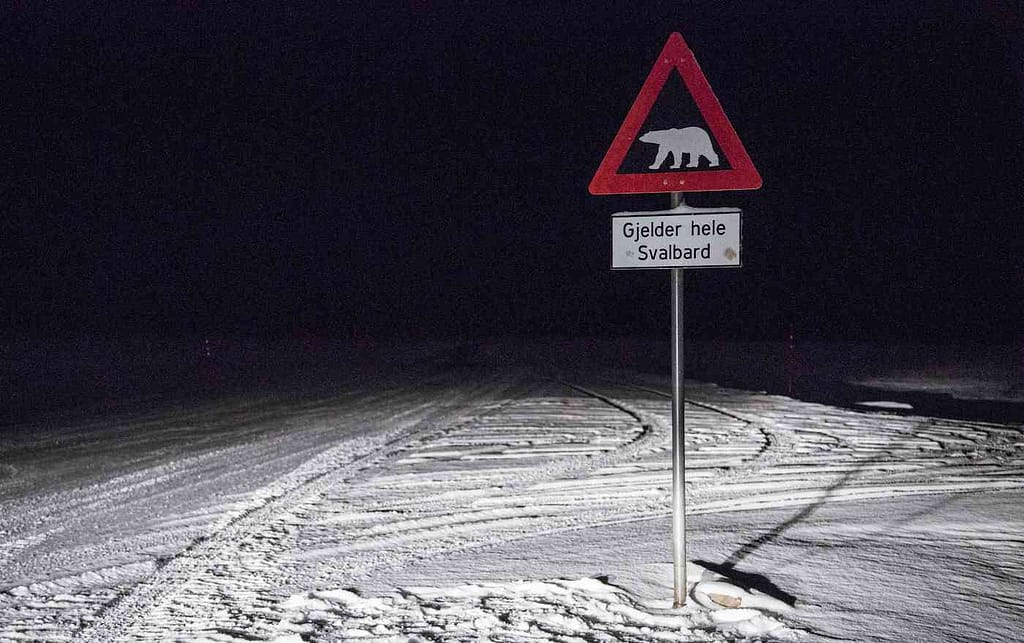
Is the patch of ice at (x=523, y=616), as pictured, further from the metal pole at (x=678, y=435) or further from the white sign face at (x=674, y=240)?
the white sign face at (x=674, y=240)

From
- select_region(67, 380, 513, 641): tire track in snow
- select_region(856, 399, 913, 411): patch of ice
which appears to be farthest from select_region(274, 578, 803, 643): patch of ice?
select_region(856, 399, 913, 411): patch of ice

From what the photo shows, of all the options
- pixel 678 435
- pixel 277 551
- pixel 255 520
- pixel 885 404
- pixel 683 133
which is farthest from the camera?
pixel 885 404

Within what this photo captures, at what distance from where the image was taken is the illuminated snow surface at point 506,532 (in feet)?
14.9

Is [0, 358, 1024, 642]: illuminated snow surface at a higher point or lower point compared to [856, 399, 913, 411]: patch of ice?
higher

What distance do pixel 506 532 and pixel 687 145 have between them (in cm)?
313

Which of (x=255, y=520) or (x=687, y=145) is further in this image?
(x=255, y=520)

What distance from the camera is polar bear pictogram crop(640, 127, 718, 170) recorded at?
447cm

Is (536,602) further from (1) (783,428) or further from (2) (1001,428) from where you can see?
(2) (1001,428)

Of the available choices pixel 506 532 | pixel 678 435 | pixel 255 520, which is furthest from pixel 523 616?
pixel 255 520

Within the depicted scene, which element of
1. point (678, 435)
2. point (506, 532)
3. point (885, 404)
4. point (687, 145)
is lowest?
point (885, 404)

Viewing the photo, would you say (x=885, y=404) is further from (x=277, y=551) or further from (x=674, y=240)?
(x=674, y=240)

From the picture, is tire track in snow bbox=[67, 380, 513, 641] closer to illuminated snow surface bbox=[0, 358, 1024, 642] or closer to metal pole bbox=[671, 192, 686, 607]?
illuminated snow surface bbox=[0, 358, 1024, 642]

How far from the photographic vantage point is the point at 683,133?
446 centimetres

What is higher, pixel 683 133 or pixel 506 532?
pixel 683 133
